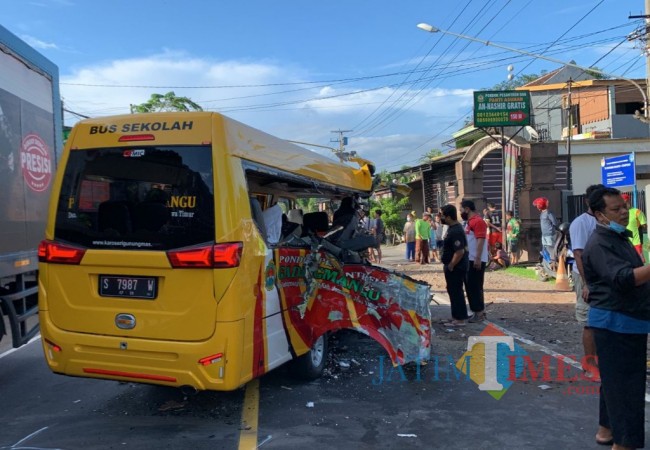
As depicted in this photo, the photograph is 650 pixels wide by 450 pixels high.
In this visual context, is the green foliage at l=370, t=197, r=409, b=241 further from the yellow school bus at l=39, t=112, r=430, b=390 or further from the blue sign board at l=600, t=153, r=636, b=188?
the yellow school bus at l=39, t=112, r=430, b=390

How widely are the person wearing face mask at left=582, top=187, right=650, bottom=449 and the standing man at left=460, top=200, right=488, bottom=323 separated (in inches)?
176

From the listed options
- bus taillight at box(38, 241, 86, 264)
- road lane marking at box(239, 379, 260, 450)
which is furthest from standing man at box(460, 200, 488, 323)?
bus taillight at box(38, 241, 86, 264)

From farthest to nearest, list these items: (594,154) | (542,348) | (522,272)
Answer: (594,154), (522,272), (542,348)

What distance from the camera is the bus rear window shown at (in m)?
3.98

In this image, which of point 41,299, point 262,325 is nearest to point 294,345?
point 262,325

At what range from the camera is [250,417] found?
452 centimetres

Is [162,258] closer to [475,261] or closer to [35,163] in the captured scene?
[35,163]

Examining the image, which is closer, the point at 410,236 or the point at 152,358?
the point at 152,358

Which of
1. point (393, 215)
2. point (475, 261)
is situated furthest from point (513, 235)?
point (393, 215)

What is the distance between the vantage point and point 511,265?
619 inches

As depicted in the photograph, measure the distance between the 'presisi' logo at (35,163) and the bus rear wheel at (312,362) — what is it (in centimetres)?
370

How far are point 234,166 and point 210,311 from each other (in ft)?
3.59

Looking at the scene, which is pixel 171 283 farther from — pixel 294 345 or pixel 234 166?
pixel 294 345

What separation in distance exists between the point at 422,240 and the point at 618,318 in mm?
14493
